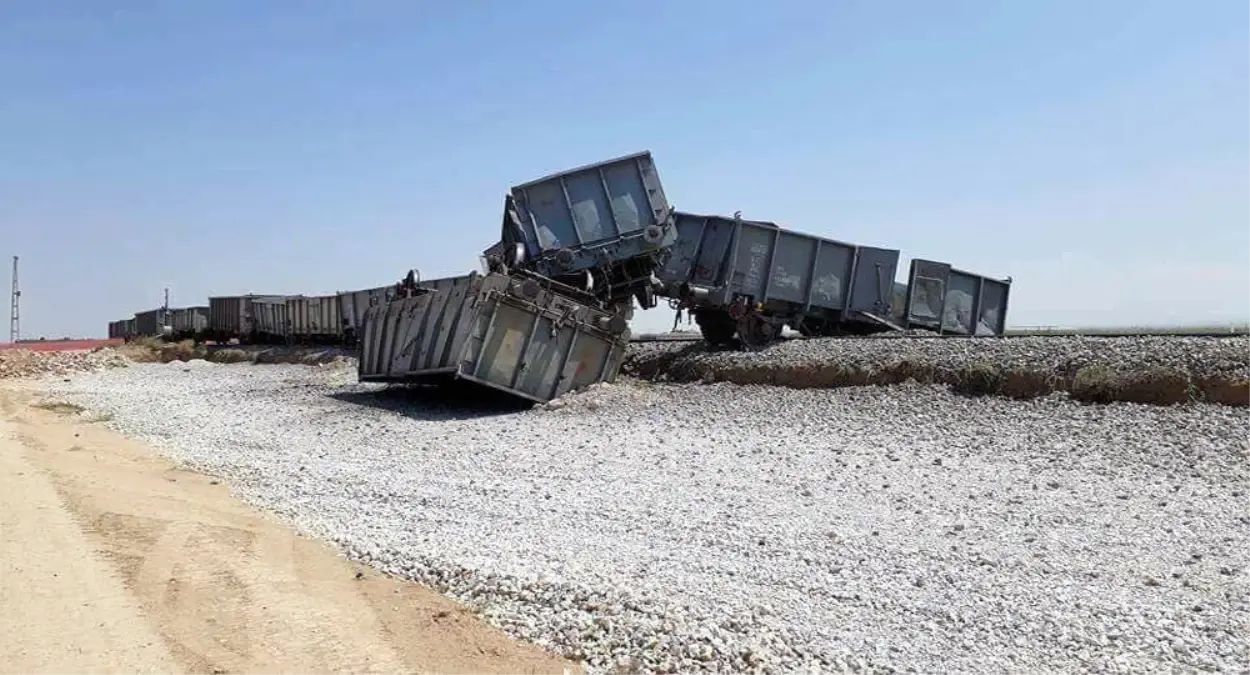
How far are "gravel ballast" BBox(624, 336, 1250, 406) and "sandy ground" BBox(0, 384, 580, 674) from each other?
10473mm

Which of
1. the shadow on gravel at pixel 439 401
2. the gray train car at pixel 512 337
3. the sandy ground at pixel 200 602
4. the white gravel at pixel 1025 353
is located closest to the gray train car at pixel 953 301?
the white gravel at pixel 1025 353

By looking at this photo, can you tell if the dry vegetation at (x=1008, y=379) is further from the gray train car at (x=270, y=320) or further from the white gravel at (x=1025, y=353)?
the gray train car at (x=270, y=320)

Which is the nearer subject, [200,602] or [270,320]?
[200,602]

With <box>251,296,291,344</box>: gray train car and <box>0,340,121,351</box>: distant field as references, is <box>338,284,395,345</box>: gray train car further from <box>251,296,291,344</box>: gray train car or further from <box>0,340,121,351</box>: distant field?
<box>0,340,121,351</box>: distant field

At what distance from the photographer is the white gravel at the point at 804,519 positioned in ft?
18.8

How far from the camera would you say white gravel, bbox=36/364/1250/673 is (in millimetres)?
5738

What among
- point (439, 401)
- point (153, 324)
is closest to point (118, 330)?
point (153, 324)

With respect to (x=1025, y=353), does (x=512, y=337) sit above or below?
below

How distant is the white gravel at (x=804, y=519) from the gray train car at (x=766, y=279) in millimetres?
3174

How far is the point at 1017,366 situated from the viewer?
569 inches

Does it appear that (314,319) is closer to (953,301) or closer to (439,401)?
(439,401)

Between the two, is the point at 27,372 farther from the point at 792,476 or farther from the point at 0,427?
the point at 792,476

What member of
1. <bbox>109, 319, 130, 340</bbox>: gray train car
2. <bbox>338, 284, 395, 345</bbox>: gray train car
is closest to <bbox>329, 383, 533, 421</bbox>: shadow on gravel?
<bbox>338, 284, 395, 345</bbox>: gray train car

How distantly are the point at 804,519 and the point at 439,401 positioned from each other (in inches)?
457
